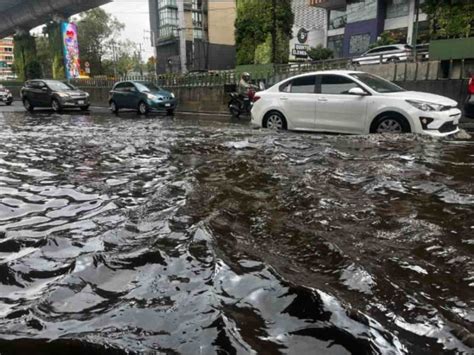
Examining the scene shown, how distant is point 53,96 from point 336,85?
15.4m

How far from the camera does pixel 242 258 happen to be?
2.73 meters

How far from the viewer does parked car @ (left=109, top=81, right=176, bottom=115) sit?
17.6 meters

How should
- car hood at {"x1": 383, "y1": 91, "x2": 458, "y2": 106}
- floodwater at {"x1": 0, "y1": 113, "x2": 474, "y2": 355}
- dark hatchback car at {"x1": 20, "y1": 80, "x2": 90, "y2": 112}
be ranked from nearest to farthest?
floodwater at {"x1": 0, "y1": 113, "x2": 474, "y2": 355} < car hood at {"x1": 383, "y1": 91, "x2": 458, "y2": 106} < dark hatchback car at {"x1": 20, "y1": 80, "x2": 90, "y2": 112}

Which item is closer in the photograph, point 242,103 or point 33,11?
point 242,103

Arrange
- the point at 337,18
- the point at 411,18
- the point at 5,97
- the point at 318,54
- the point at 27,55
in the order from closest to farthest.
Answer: the point at 5,97 < the point at 411,18 < the point at 318,54 < the point at 337,18 < the point at 27,55

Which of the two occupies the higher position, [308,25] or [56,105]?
[308,25]

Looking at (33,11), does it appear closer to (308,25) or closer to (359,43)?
(308,25)

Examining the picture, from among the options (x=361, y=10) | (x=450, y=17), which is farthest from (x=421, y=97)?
(x=361, y=10)

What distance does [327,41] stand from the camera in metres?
35.4

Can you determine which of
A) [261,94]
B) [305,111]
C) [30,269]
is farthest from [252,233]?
[261,94]

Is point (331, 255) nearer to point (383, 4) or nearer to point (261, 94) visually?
point (261, 94)

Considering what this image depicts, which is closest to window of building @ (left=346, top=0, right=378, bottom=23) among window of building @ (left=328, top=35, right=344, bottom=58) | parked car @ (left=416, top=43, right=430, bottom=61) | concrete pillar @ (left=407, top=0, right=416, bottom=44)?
window of building @ (left=328, top=35, right=344, bottom=58)

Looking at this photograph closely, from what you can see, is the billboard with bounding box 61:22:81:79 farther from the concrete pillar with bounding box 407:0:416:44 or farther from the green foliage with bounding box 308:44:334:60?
the concrete pillar with bounding box 407:0:416:44

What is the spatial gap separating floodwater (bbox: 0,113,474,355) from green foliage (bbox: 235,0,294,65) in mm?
20399
